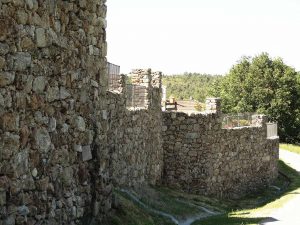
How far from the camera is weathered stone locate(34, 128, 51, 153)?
6926 mm

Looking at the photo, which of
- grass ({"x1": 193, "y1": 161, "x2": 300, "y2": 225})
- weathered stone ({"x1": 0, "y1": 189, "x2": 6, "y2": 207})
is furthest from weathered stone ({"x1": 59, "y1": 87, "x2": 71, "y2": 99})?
grass ({"x1": 193, "y1": 161, "x2": 300, "y2": 225})

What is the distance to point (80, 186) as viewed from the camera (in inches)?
332

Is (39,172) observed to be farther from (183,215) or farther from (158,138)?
(158,138)

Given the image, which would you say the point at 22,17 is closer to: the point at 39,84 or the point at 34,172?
the point at 39,84

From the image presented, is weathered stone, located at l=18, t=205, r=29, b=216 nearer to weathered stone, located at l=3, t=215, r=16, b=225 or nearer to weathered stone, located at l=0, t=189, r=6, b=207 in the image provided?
weathered stone, located at l=3, t=215, r=16, b=225

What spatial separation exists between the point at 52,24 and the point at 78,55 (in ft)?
3.50

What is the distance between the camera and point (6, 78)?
6.14 meters

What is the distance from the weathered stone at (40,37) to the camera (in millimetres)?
6879

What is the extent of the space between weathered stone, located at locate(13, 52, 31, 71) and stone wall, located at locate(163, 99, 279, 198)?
15.6 metres

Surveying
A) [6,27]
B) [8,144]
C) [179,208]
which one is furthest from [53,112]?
[179,208]

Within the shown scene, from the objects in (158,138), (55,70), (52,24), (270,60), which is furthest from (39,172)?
(270,60)

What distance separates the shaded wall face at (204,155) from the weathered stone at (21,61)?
51.1 feet

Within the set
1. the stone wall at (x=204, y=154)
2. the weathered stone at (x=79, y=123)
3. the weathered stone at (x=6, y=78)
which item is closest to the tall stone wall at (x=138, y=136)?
the stone wall at (x=204, y=154)

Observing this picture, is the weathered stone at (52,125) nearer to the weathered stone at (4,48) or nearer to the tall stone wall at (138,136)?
the weathered stone at (4,48)
